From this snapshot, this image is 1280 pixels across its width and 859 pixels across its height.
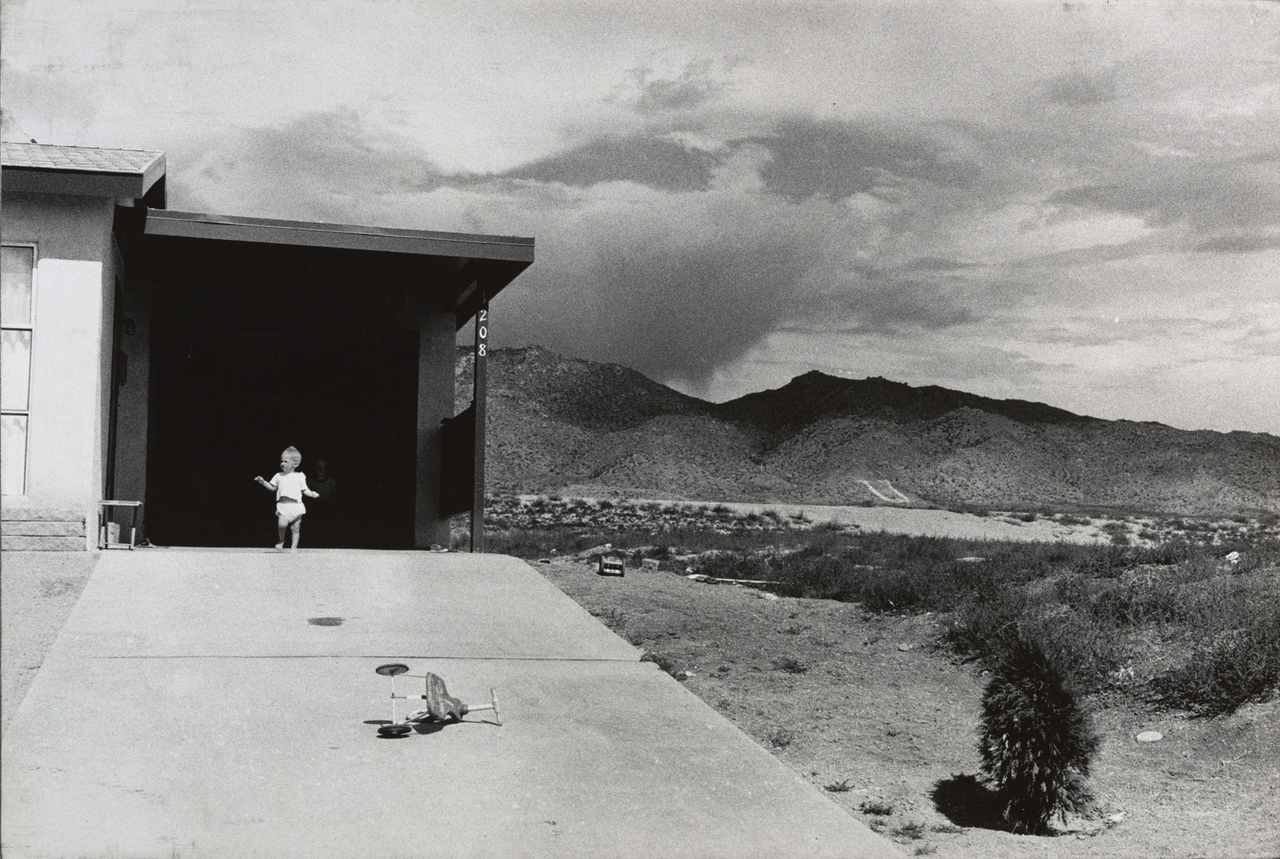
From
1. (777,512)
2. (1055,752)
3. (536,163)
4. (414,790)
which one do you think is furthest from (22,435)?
(777,512)

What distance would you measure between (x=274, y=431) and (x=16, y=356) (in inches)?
397

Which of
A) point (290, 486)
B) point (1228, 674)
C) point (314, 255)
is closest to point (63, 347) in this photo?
point (290, 486)

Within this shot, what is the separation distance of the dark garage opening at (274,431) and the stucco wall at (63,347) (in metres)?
4.53

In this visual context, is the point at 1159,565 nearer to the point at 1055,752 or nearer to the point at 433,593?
the point at 1055,752

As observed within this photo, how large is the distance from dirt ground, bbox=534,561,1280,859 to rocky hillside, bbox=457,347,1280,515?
47.9 metres

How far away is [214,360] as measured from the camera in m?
15.9

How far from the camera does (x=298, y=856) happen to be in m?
4.13

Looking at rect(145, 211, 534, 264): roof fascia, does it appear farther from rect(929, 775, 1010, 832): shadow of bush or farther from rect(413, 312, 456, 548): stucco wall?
rect(929, 775, 1010, 832): shadow of bush

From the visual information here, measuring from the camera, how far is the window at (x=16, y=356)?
8391 mm

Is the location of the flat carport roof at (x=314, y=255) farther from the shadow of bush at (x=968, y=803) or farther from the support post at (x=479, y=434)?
the shadow of bush at (x=968, y=803)

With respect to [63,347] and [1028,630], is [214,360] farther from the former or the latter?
[1028,630]

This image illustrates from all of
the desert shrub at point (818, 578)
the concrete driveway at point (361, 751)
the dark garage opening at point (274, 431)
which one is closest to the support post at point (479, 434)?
the dark garage opening at point (274, 431)

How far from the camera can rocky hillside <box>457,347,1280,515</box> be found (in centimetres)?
7131

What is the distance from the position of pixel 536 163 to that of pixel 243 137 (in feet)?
23.3
